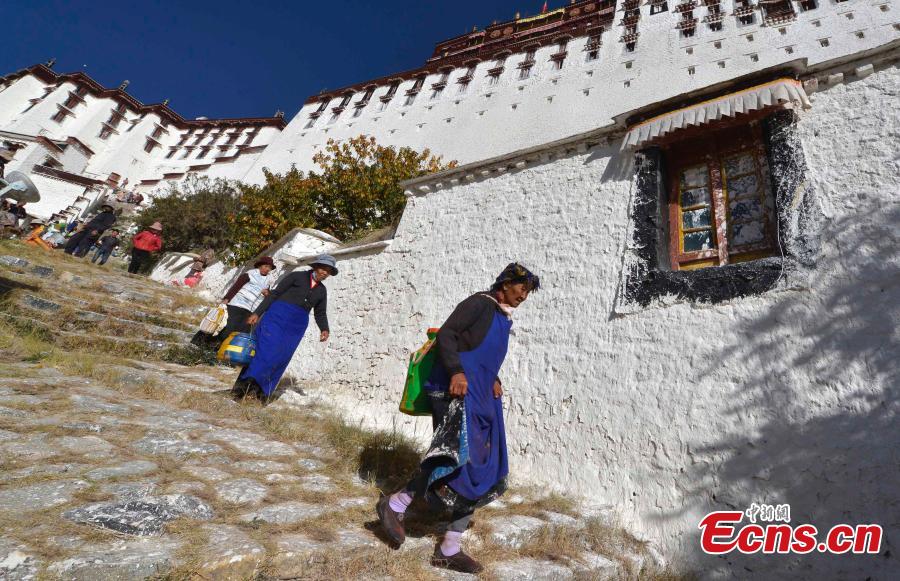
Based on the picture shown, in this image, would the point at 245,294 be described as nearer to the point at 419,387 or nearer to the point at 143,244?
the point at 419,387

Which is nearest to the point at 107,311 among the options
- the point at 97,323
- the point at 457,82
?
the point at 97,323

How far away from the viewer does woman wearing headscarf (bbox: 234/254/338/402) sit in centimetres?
482

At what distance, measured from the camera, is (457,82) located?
30.2m

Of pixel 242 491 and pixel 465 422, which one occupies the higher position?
pixel 465 422

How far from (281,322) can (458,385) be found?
10.0ft

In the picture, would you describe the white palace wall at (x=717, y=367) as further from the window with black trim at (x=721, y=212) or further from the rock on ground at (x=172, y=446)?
the rock on ground at (x=172, y=446)

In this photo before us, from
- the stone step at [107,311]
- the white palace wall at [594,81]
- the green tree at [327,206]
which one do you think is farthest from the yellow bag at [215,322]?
the white palace wall at [594,81]

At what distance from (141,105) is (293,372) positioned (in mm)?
48480

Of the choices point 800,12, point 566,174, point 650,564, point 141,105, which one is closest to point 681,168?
point 566,174

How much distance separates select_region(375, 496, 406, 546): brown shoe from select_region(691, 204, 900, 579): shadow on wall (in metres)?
2.16

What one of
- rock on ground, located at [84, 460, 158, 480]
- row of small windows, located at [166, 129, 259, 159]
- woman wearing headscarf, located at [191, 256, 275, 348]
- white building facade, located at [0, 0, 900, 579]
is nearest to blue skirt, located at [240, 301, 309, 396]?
white building facade, located at [0, 0, 900, 579]

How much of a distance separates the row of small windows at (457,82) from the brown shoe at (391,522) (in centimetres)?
2768

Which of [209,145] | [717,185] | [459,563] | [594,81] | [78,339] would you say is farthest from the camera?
[209,145]

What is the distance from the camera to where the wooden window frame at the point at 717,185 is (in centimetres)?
403
